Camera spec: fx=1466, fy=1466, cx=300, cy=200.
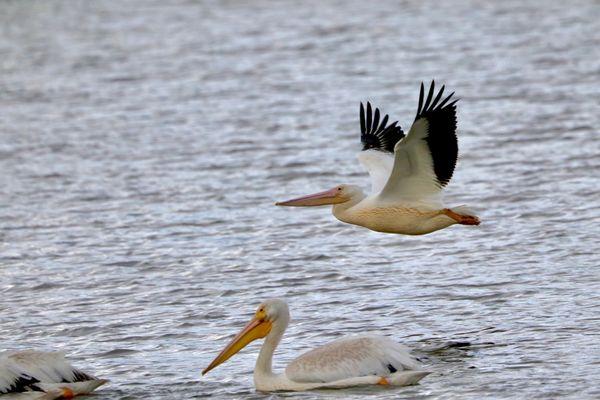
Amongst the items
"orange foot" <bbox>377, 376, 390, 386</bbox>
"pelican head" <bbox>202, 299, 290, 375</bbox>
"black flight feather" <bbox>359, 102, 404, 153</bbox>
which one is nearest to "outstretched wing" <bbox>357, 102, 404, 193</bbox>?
"black flight feather" <bbox>359, 102, 404, 153</bbox>

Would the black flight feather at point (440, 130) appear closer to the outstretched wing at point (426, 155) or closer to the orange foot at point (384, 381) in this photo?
the outstretched wing at point (426, 155)

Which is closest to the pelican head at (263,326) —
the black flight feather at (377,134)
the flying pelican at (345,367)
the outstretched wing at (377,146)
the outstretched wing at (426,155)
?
the flying pelican at (345,367)

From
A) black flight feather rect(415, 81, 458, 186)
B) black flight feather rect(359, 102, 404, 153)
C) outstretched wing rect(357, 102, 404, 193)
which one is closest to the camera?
black flight feather rect(415, 81, 458, 186)

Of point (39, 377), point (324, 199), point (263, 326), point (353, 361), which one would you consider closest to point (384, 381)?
point (353, 361)

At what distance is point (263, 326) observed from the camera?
7316 millimetres

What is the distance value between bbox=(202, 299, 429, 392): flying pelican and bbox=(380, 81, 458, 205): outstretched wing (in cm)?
158

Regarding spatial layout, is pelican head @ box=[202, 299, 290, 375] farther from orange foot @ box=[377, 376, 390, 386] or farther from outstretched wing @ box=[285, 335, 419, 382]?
orange foot @ box=[377, 376, 390, 386]

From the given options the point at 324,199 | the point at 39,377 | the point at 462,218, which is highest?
the point at 324,199

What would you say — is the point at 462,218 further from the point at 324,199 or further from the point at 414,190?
the point at 324,199

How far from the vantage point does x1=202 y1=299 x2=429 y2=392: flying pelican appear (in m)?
6.86

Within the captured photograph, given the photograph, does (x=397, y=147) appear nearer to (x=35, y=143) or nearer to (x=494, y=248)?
(x=494, y=248)

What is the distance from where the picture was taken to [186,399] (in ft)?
22.8

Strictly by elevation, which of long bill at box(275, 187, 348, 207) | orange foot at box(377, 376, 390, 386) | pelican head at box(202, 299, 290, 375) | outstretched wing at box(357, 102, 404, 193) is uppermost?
outstretched wing at box(357, 102, 404, 193)

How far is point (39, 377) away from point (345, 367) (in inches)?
56.9
